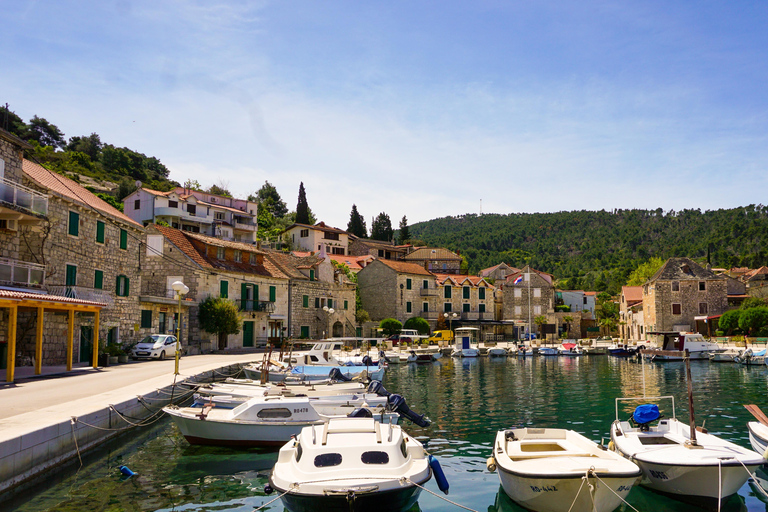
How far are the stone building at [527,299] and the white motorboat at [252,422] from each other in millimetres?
63177

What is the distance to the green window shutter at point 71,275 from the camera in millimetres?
26489

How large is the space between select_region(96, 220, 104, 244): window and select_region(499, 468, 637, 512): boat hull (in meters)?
26.0

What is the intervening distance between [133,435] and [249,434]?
3755 millimetres

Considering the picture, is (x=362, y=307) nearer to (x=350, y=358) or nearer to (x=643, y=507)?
(x=350, y=358)

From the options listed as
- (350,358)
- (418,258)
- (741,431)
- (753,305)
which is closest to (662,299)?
(753,305)

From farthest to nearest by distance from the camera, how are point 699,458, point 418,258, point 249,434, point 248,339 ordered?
point 418,258
point 248,339
point 249,434
point 699,458

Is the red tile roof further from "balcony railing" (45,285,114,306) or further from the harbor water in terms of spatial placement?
the harbor water

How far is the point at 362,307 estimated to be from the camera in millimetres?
68000

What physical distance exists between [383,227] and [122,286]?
8132cm

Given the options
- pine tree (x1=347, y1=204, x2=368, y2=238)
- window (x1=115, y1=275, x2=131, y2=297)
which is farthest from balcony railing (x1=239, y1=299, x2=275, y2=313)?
pine tree (x1=347, y1=204, x2=368, y2=238)

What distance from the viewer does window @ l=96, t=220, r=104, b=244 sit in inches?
1150

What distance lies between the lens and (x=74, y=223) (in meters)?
27.0

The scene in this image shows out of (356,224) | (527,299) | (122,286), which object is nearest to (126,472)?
(122,286)

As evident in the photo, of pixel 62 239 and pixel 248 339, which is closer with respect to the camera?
pixel 62 239
